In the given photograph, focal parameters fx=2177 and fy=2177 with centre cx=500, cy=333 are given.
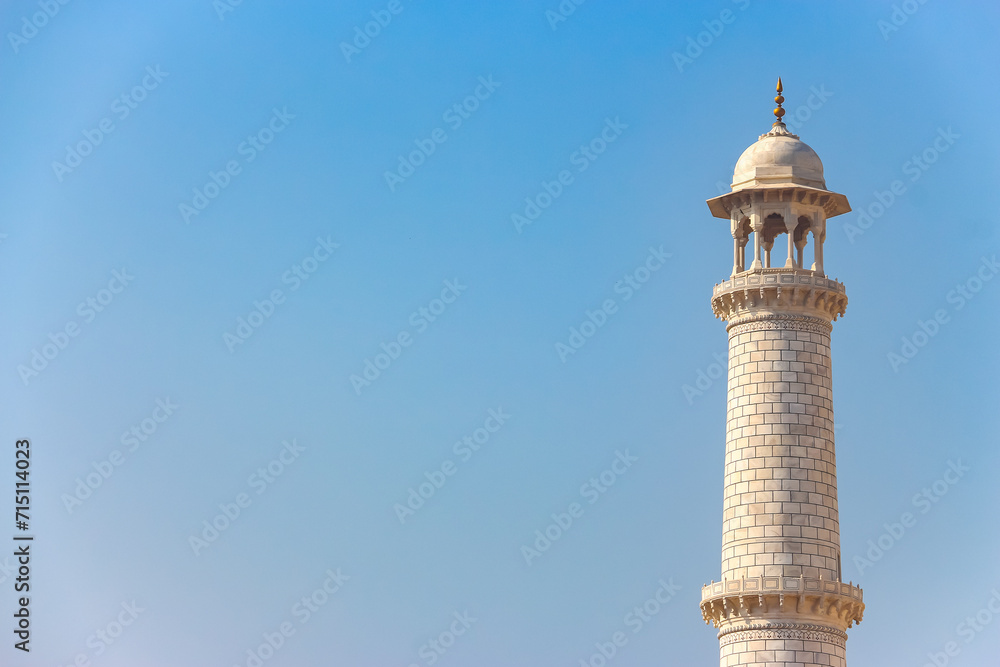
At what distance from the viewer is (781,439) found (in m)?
66.8

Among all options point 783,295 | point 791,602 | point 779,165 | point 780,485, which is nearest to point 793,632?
point 791,602

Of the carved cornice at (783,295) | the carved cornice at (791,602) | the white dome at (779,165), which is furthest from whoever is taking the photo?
the white dome at (779,165)

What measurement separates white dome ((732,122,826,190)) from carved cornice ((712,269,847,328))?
3139 millimetres

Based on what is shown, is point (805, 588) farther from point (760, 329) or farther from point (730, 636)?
point (760, 329)

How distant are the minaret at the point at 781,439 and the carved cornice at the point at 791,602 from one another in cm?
3

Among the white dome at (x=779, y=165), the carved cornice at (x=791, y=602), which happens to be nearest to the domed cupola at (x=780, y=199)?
the white dome at (x=779, y=165)

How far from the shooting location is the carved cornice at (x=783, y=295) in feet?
223

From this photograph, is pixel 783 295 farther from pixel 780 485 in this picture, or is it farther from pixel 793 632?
pixel 793 632

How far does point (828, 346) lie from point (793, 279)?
95.8 inches

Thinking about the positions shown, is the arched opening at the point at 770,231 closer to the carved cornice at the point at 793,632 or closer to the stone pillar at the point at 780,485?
the stone pillar at the point at 780,485

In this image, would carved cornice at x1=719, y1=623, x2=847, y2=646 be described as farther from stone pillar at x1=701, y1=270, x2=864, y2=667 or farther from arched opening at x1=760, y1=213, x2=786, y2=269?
arched opening at x1=760, y1=213, x2=786, y2=269

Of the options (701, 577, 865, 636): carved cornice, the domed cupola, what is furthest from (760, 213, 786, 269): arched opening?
(701, 577, 865, 636): carved cornice

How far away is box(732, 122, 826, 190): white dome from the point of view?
69.6 m

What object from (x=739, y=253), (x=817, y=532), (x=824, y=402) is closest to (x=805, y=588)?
(x=817, y=532)
